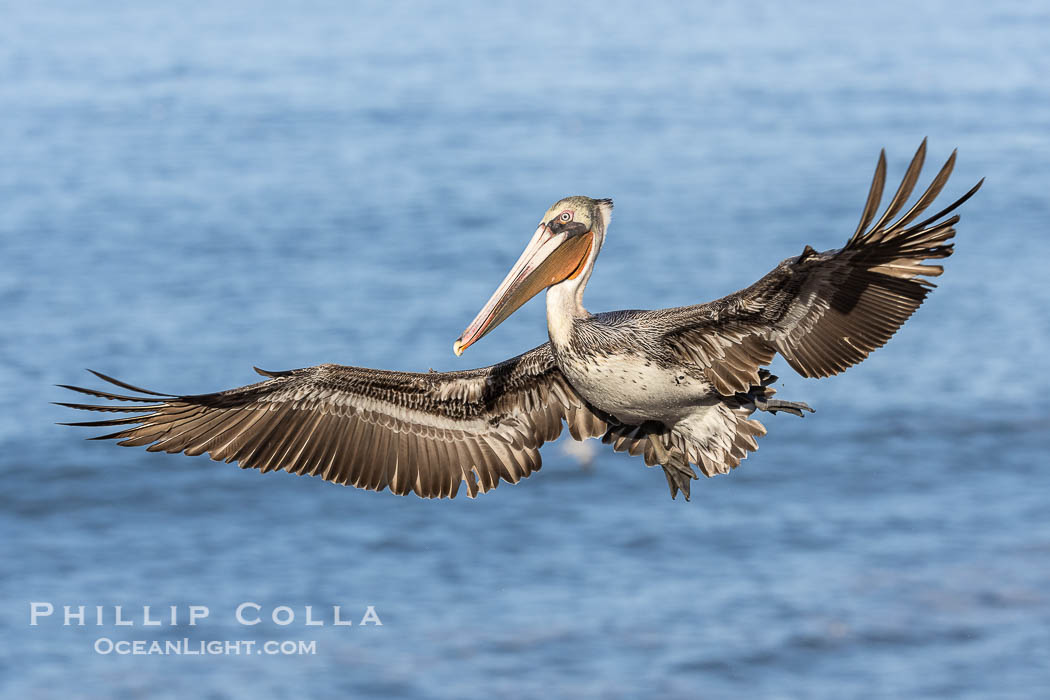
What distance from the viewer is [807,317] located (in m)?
10.7

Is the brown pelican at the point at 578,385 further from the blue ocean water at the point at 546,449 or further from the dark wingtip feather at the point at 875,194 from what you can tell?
the blue ocean water at the point at 546,449

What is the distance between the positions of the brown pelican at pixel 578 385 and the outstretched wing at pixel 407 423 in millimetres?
12

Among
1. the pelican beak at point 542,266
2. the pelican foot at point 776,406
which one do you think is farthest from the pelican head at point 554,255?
the pelican foot at point 776,406

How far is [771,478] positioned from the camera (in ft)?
155

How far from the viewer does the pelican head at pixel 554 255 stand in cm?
1075

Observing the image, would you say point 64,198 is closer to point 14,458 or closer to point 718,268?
point 14,458

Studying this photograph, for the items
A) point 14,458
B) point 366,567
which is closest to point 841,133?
point 366,567

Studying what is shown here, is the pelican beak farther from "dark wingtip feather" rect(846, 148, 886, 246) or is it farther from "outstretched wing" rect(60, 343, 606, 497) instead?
"dark wingtip feather" rect(846, 148, 886, 246)

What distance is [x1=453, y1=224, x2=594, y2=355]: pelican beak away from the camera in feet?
35.2

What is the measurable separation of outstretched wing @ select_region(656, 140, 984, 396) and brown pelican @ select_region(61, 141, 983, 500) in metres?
0.01

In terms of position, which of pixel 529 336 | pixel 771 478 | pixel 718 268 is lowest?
pixel 771 478

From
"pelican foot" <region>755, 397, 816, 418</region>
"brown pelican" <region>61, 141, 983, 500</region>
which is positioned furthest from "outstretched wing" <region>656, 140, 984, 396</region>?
"pelican foot" <region>755, 397, 816, 418</region>

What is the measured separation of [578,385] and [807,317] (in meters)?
1.79

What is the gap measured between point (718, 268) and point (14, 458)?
23276mm
